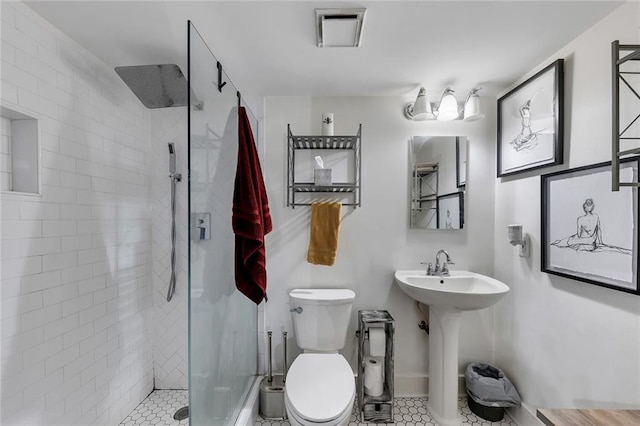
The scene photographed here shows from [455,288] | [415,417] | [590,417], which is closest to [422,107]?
[455,288]

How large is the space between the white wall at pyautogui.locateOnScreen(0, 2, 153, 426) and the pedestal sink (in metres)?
1.75

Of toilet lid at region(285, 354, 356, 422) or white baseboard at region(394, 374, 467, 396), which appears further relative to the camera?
white baseboard at region(394, 374, 467, 396)

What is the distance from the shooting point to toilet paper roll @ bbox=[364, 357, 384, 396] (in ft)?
5.68

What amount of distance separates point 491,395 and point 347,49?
2.17 metres

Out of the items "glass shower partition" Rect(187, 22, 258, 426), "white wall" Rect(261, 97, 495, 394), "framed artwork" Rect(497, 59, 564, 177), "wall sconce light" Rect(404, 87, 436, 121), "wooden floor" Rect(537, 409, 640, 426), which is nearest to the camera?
Result: "wooden floor" Rect(537, 409, 640, 426)

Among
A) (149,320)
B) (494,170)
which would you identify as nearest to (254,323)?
(149,320)

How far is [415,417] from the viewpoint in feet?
5.81

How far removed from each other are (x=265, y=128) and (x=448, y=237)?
1.51 m

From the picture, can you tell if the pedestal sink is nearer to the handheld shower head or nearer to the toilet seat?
the toilet seat

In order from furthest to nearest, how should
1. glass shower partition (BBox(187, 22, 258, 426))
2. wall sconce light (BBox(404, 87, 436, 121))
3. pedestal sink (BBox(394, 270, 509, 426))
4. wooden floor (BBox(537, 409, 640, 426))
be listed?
wall sconce light (BBox(404, 87, 436, 121)) → pedestal sink (BBox(394, 270, 509, 426)) → glass shower partition (BBox(187, 22, 258, 426)) → wooden floor (BBox(537, 409, 640, 426))

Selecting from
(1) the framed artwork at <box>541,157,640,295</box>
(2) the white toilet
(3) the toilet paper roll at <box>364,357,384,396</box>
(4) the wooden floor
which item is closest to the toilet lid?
(2) the white toilet

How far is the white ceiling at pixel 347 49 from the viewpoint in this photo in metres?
1.16

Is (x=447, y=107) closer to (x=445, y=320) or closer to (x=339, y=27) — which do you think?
(x=339, y=27)

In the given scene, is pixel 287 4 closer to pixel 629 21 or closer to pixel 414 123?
pixel 414 123
